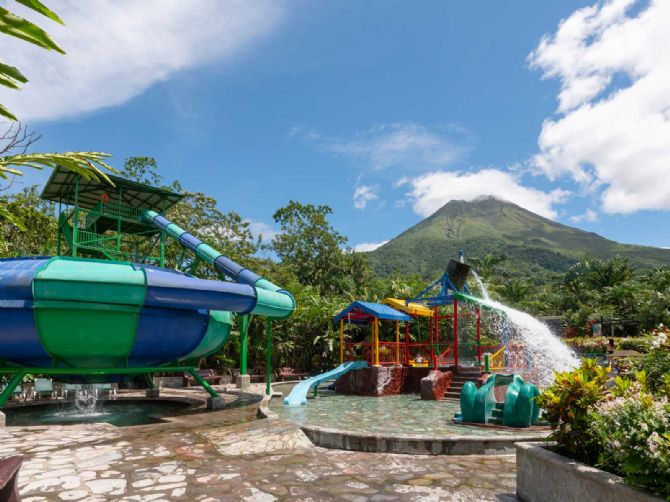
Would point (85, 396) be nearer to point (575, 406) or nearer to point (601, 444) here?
point (575, 406)

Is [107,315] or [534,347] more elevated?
[107,315]

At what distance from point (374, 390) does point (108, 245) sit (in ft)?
39.5

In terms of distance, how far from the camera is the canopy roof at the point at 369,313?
60.3ft

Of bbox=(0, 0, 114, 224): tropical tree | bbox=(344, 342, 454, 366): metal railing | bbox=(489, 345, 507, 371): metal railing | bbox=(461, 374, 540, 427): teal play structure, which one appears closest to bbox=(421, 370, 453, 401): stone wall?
bbox=(344, 342, 454, 366): metal railing

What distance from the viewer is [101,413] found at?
1257 cm

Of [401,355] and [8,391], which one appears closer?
[8,391]

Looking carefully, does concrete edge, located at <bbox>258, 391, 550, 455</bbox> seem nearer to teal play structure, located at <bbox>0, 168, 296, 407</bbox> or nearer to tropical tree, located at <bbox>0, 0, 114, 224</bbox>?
teal play structure, located at <bbox>0, 168, 296, 407</bbox>

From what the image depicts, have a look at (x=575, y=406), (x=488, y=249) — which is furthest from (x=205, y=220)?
(x=488, y=249)

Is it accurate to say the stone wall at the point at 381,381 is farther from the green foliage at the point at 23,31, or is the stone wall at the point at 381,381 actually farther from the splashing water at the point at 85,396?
the green foliage at the point at 23,31

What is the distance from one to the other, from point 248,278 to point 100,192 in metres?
7.04

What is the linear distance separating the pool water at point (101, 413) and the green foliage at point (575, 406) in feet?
28.6

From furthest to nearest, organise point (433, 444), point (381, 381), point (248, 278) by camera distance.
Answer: point (381, 381) < point (248, 278) < point (433, 444)

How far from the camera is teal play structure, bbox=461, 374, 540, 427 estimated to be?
986cm

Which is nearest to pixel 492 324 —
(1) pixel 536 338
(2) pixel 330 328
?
(1) pixel 536 338
